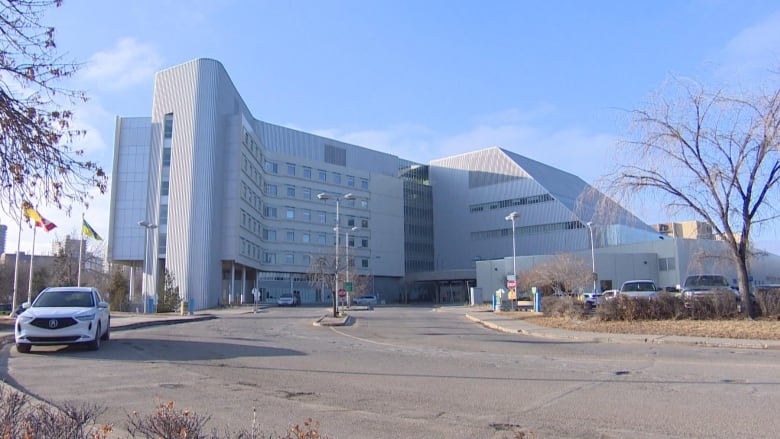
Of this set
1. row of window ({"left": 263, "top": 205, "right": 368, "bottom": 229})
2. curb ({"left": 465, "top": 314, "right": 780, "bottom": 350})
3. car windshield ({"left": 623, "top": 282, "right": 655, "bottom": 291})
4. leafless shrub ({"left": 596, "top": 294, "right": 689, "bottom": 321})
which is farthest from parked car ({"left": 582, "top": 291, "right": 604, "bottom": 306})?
row of window ({"left": 263, "top": 205, "right": 368, "bottom": 229})

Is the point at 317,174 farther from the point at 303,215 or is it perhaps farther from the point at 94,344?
the point at 94,344

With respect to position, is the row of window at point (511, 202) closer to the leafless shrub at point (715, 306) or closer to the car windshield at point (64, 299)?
the leafless shrub at point (715, 306)

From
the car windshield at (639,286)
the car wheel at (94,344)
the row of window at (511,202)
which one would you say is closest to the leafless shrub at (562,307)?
the car windshield at (639,286)

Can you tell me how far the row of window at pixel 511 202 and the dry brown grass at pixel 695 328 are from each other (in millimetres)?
73387

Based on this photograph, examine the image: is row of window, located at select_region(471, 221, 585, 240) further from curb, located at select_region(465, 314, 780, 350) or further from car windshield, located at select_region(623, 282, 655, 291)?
curb, located at select_region(465, 314, 780, 350)

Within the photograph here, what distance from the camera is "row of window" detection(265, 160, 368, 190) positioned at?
92512mm

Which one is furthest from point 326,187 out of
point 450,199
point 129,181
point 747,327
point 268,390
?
point 268,390

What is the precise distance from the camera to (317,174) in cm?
9850

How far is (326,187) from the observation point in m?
Answer: 98.7

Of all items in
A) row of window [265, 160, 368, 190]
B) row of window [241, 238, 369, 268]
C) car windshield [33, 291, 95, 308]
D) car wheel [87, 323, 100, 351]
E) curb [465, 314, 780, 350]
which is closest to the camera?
car wheel [87, 323, 100, 351]

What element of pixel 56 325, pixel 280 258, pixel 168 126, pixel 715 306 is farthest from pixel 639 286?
pixel 280 258

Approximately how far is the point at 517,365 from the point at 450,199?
3938 inches

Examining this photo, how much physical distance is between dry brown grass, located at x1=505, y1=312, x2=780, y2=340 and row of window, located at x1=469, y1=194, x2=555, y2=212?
241ft

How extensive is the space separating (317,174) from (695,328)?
8197 centimetres
